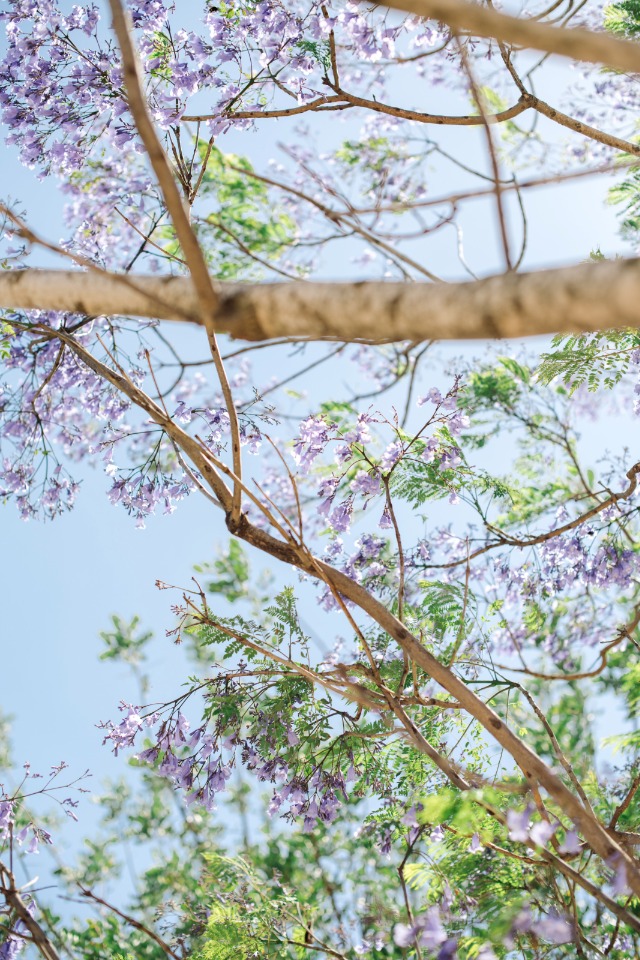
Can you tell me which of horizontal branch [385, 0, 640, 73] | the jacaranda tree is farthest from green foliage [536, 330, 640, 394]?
horizontal branch [385, 0, 640, 73]

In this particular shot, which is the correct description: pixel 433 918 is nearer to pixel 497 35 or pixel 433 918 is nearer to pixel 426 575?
pixel 497 35

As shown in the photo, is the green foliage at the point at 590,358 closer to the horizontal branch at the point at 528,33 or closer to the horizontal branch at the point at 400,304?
the horizontal branch at the point at 400,304

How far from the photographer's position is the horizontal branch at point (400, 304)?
0.98 metres

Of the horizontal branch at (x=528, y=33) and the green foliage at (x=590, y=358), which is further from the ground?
the green foliage at (x=590, y=358)

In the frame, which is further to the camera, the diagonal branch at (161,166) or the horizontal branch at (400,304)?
the diagonal branch at (161,166)

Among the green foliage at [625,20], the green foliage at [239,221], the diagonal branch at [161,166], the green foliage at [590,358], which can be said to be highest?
the green foliage at [239,221]

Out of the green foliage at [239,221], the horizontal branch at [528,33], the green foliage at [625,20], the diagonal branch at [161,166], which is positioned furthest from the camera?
the green foliage at [239,221]

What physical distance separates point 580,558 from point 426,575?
738mm

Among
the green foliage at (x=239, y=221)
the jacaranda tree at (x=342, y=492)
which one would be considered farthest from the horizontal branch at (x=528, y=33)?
the green foliage at (x=239, y=221)

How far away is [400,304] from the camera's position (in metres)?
1.12

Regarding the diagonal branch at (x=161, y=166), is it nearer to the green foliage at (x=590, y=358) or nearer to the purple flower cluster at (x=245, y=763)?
the purple flower cluster at (x=245, y=763)

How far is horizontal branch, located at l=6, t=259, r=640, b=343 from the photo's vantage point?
3.22 feet

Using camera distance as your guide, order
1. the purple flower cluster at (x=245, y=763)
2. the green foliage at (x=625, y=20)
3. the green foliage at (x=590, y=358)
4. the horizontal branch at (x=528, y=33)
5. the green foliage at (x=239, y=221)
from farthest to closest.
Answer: the green foliage at (x=239, y=221) < the green foliage at (x=625, y=20) < the green foliage at (x=590, y=358) < the purple flower cluster at (x=245, y=763) < the horizontal branch at (x=528, y=33)

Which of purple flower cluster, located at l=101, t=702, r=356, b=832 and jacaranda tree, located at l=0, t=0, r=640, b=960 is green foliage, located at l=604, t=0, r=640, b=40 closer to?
jacaranda tree, located at l=0, t=0, r=640, b=960
